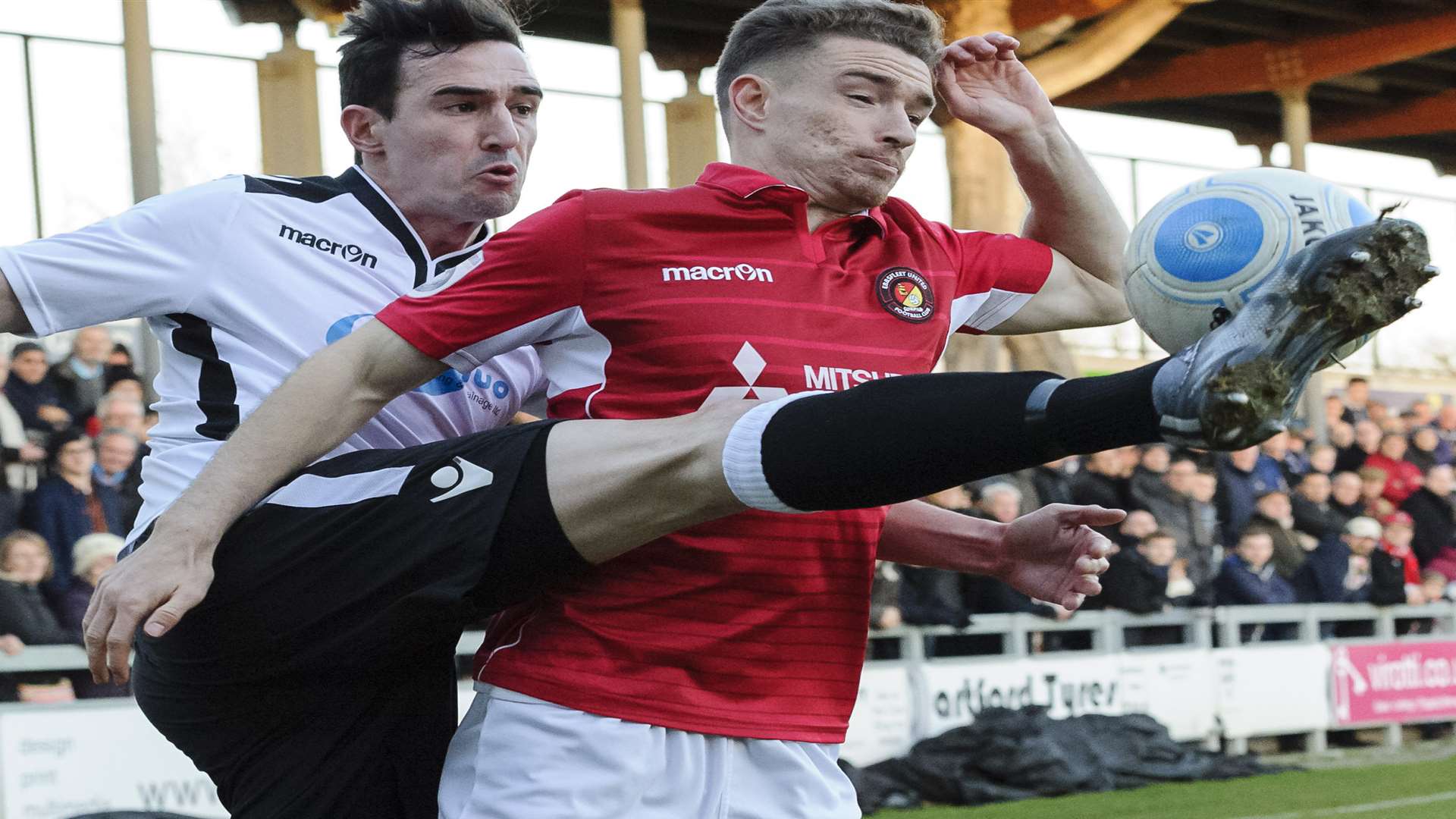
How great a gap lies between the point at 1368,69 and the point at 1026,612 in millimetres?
15167

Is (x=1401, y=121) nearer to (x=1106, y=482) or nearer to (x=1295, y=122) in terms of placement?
(x=1295, y=122)

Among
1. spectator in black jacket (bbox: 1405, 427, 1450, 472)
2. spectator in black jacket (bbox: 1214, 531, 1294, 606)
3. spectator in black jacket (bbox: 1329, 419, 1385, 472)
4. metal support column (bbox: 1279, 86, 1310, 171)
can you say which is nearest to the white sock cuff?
spectator in black jacket (bbox: 1214, 531, 1294, 606)

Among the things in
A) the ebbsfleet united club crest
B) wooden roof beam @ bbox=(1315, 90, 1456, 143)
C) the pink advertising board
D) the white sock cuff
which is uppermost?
wooden roof beam @ bbox=(1315, 90, 1456, 143)

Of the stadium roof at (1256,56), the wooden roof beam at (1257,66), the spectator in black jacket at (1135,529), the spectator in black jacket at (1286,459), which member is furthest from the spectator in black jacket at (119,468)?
the wooden roof beam at (1257,66)

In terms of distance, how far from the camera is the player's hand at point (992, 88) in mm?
3377

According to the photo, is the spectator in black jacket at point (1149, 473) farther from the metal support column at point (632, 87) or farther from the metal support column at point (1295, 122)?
the metal support column at point (1295, 122)

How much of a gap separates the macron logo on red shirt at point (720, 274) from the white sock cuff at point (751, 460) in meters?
0.47

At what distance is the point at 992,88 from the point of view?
3.42 metres

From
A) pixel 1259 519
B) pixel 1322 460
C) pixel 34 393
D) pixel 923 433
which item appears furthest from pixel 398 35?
pixel 1322 460

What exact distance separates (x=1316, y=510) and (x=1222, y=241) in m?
9.94

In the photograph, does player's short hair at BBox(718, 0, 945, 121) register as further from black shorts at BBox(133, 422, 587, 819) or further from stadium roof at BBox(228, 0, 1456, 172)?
stadium roof at BBox(228, 0, 1456, 172)

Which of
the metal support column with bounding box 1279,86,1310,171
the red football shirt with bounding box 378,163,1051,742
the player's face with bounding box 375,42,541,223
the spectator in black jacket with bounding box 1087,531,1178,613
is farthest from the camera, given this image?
the metal support column with bounding box 1279,86,1310,171

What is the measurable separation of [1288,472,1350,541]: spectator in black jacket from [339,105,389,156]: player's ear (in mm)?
9407

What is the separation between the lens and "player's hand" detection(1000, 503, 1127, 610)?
317 centimetres
